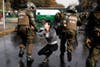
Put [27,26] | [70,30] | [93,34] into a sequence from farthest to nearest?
[70,30], [27,26], [93,34]

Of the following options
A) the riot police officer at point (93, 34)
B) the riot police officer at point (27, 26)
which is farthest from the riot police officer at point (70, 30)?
the riot police officer at point (93, 34)

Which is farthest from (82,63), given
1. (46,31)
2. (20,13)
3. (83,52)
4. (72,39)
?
(83,52)

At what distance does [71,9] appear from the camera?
12.7 meters

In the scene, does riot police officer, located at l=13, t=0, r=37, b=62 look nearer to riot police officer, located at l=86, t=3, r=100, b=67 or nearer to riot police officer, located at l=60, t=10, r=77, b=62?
riot police officer, located at l=60, t=10, r=77, b=62

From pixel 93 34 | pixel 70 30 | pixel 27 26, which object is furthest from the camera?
pixel 70 30

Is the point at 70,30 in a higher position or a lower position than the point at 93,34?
lower

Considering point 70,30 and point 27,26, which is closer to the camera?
point 27,26

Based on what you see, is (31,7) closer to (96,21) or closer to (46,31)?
(46,31)

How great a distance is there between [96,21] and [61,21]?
15.7 feet

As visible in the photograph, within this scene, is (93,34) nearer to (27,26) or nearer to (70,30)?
(70,30)

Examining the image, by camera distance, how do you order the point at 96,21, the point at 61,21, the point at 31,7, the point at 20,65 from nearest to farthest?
the point at 96,21 → the point at 20,65 → the point at 31,7 → the point at 61,21

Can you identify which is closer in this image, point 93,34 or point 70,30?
point 93,34

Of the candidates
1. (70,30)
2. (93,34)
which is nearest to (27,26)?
(70,30)

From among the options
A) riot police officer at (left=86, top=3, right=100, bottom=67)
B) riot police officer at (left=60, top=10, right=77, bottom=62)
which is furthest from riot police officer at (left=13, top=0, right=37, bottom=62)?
riot police officer at (left=86, top=3, right=100, bottom=67)
